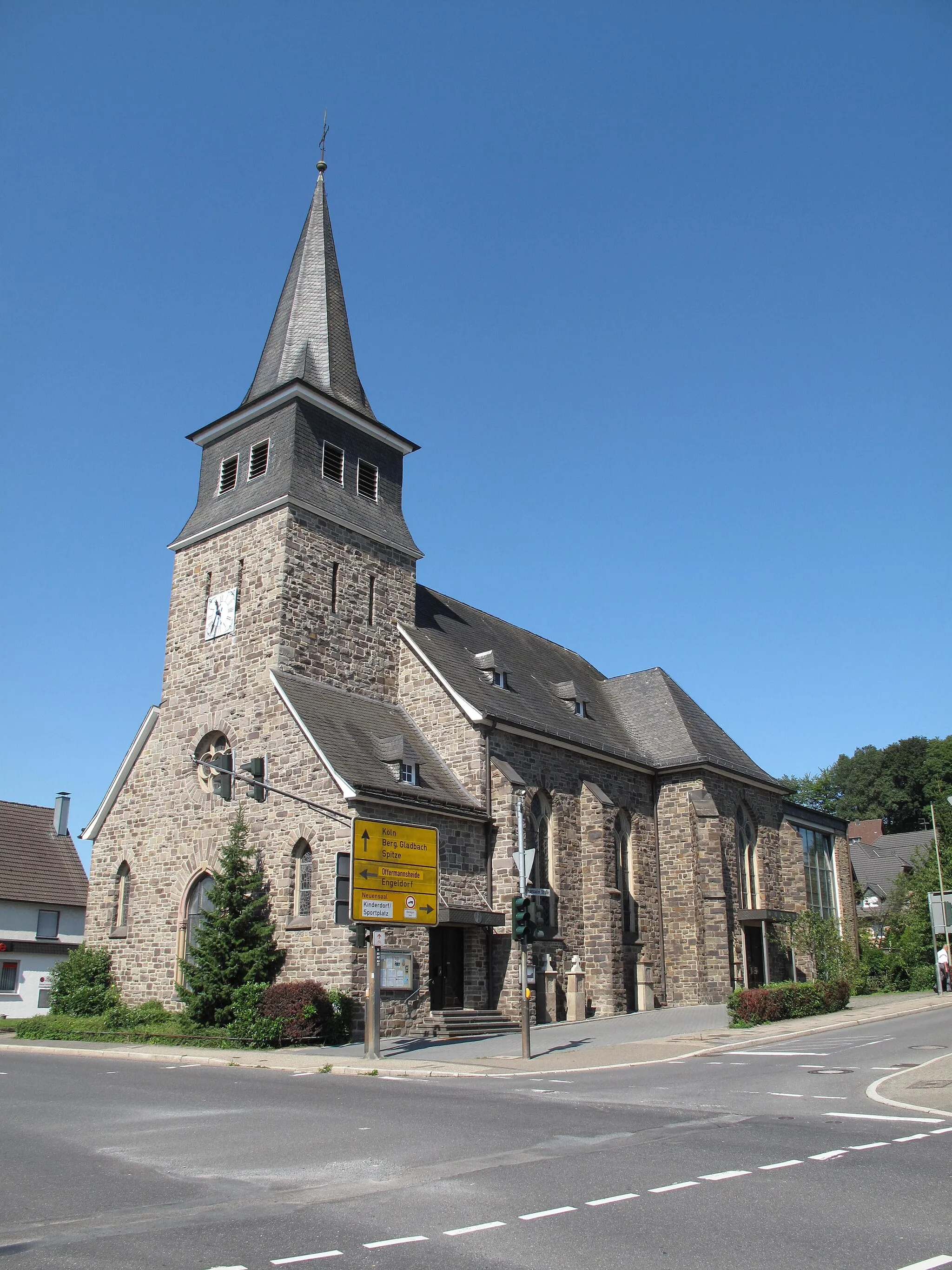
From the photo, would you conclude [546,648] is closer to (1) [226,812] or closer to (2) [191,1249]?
(1) [226,812]

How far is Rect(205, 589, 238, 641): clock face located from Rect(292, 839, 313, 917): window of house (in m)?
7.43

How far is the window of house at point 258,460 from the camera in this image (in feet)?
101

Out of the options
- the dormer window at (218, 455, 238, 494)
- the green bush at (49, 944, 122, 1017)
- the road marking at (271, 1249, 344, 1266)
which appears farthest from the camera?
the dormer window at (218, 455, 238, 494)

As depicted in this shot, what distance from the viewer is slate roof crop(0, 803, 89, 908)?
39.3 metres

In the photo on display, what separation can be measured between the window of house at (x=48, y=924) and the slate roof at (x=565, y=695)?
63.9 feet

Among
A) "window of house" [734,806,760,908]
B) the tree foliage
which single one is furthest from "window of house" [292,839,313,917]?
the tree foliage

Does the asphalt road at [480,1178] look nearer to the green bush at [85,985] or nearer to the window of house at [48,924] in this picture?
the green bush at [85,985]

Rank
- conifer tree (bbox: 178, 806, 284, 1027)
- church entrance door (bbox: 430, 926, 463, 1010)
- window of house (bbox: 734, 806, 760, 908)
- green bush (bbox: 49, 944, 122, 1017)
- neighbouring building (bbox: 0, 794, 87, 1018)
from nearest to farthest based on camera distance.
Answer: conifer tree (bbox: 178, 806, 284, 1027)
church entrance door (bbox: 430, 926, 463, 1010)
green bush (bbox: 49, 944, 122, 1017)
window of house (bbox: 734, 806, 760, 908)
neighbouring building (bbox: 0, 794, 87, 1018)

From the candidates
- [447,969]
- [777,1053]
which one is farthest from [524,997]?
[447,969]

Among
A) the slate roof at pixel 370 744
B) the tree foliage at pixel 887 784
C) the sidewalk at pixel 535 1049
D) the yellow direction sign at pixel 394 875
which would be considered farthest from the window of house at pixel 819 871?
the tree foliage at pixel 887 784

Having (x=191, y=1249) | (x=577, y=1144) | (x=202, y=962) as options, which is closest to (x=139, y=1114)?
(x=577, y=1144)

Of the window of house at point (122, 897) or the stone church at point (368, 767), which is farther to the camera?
the window of house at point (122, 897)

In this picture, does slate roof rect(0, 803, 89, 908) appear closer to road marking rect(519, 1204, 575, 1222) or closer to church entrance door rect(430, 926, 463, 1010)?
church entrance door rect(430, 926, 463, 1010)

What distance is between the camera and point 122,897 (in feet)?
97.6
